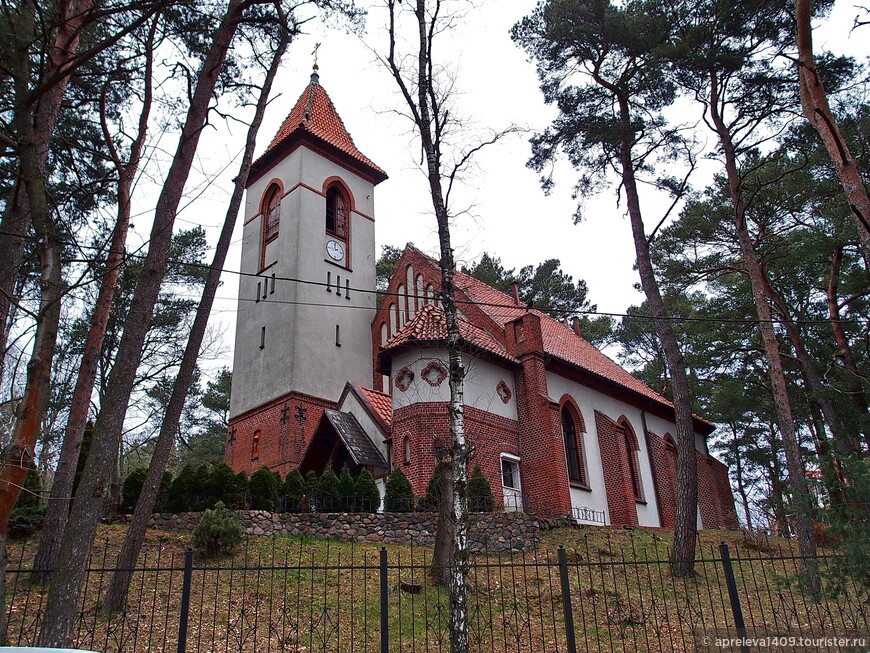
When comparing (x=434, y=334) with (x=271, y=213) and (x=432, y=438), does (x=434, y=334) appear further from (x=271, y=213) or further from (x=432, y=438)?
(x=271, y=213)

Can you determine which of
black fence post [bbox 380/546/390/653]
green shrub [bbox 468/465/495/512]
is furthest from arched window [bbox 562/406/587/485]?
black fence post [bbox 380/546/390/653]

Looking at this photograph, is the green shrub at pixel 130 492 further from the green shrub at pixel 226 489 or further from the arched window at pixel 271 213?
the arched window at pixel 271 213

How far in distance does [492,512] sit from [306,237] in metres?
12.3

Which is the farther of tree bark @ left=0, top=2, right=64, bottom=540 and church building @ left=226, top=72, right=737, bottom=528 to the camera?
church building @ left=226, top=72, right=737, bottom=528

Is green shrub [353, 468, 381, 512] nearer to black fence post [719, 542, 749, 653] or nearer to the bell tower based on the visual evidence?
the bell tower

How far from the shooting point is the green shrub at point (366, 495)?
13.9 meters

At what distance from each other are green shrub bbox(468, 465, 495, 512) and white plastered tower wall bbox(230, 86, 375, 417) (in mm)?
7554

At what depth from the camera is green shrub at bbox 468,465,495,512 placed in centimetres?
1430

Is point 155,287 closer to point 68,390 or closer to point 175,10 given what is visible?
point 175,10

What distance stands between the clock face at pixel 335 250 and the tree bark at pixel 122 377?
44.0 feet

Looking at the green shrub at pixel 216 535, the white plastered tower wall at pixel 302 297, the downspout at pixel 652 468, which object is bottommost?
the green shrub at pixel 216 535

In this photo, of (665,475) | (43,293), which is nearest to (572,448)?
(665,475)

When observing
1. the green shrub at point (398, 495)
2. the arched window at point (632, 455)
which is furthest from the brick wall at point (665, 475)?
the green shrub at point (398, 495)

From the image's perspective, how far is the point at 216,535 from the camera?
11.0m
